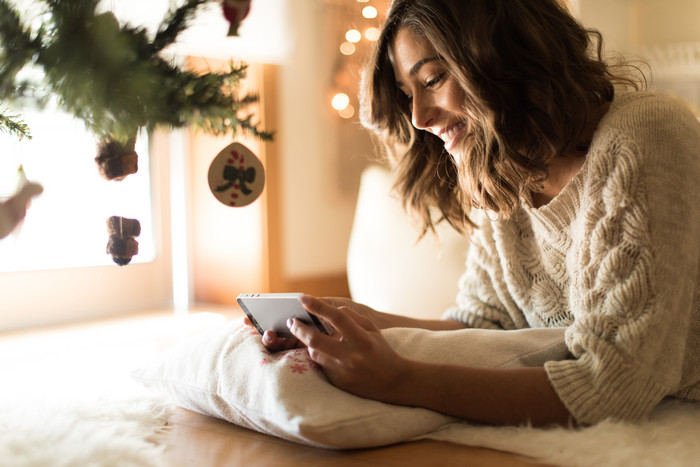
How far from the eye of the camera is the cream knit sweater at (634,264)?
85 cm

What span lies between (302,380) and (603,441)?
1.25ft

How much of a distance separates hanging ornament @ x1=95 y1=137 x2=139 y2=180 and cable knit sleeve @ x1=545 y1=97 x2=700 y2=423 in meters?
0.65

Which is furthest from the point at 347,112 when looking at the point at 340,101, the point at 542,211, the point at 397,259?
the point at 542,211

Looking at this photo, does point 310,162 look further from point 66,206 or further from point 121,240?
point 121,240

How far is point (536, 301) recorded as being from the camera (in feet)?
3.96

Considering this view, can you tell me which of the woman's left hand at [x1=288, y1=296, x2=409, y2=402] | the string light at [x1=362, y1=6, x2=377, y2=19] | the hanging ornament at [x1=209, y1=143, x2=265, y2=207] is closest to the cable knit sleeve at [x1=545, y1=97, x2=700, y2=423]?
the woman's left hand at [x1=288, y1=296, x2=409, y2=402]

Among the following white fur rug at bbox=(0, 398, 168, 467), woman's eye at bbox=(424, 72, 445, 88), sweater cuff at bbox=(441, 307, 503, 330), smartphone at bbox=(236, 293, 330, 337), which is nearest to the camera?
white fur rug at bbox=(0, 398, 168, 467)

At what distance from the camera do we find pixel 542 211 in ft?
3.60

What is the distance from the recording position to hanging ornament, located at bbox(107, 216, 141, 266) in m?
0.96

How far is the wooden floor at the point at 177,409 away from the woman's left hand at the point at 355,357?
0.27ft

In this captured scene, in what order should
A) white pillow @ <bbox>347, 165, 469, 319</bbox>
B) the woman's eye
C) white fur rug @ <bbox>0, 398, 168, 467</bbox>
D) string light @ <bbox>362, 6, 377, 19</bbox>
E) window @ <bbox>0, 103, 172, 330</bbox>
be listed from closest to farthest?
white fur rug @ <bbox>0, 398, 168, 467</bbox> < window @ <bbox>0, 103, 172, 330</bbox> < the woman's eye < white pillow @ <bbox>347, 165, 469, 319</bbox> < string light @ <bbox>362, 6, 377, 19</bbox>

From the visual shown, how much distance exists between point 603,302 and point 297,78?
3.77 feet

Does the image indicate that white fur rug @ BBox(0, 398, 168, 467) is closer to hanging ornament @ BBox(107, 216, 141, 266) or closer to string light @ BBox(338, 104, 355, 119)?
hanging ornament @ BBox(107, 216, 141, 266)

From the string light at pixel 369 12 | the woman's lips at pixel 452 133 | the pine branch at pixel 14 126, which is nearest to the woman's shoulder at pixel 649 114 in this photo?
the woman's lips at pixel 452 133
